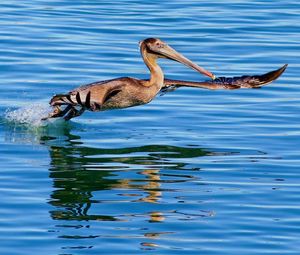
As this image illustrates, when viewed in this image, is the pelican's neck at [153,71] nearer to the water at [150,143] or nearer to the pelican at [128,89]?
the pelican at [128,89]

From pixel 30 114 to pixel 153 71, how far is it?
1872 millimetres

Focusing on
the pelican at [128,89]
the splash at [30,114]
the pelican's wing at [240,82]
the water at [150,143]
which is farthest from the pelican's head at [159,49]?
the splash at [30,114]

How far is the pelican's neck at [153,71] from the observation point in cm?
1675

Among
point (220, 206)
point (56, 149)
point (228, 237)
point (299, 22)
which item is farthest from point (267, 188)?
point (299, 22)

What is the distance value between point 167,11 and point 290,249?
15412 mm

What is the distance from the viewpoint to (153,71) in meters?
16.9

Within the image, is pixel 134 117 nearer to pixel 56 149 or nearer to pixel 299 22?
pixel 56 149

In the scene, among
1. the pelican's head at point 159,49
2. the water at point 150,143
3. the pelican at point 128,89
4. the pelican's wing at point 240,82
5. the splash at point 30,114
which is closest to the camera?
the water at point 150,143

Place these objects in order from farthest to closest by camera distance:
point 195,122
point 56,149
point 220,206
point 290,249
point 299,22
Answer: point 299,22 < point 195,122 < point 56,149 < point 220,206 < point 290,249

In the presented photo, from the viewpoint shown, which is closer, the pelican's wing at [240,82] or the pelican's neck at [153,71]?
the pelican's neck at [153,71]

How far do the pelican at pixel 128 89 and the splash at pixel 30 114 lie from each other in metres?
0.19

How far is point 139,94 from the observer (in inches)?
653

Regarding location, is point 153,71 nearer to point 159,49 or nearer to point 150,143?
point 159,49

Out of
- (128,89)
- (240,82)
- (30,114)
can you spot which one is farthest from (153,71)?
(30,114)
